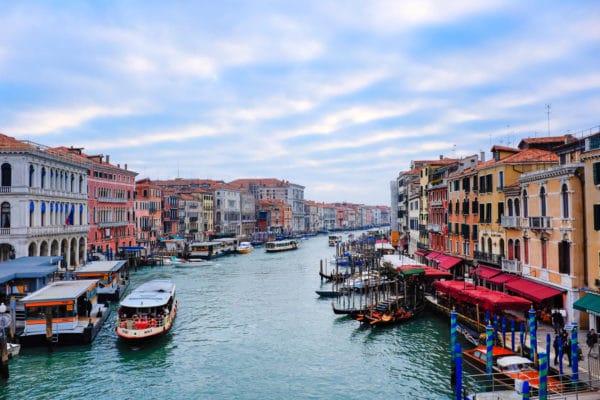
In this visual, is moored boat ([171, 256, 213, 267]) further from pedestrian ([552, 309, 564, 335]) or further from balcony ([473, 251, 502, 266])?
pedestrian ([552, 309, 564, 335])

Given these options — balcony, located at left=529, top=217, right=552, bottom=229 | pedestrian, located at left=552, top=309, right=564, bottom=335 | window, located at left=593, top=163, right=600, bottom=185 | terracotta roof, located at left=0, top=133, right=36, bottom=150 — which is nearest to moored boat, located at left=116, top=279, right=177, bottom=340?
pedestrian, located at left=552, top=309, right=564, bottom=335

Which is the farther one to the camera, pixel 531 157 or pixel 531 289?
pixel 531 157

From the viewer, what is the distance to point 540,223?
62.8 ft

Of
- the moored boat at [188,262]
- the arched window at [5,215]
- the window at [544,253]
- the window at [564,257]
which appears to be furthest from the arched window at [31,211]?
the window at [564,257]

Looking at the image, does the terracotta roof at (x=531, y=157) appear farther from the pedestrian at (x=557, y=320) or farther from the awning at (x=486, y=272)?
the pedestrian at (x=557, y=320)

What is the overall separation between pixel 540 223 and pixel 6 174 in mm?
28947

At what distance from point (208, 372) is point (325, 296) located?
1478cm

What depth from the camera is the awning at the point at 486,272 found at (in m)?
23.6

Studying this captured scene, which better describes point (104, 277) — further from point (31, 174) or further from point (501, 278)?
point (501, 278)

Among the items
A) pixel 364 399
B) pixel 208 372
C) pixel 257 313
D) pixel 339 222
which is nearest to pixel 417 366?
pixel 364 399

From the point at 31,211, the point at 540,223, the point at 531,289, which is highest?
the point at 31,211

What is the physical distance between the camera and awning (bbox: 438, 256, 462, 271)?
29239mm

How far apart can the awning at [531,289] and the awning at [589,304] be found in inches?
59.7

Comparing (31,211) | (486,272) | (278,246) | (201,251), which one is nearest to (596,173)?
(486,272)
